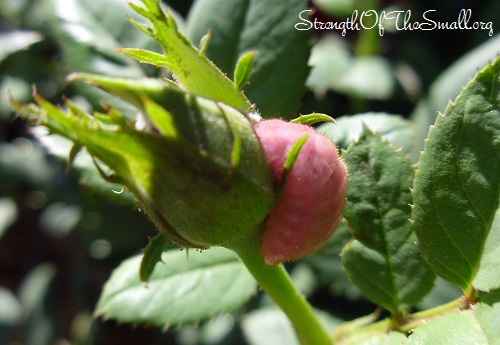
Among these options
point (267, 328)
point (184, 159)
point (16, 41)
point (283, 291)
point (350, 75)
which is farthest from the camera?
point (16, 41)

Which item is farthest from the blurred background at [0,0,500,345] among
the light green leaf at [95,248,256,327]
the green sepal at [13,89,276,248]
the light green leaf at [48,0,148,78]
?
the green sepal at [13,89,276,248]

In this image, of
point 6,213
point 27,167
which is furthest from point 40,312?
point 27,167

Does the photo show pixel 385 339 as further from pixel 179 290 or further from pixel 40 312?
pixel 40 312

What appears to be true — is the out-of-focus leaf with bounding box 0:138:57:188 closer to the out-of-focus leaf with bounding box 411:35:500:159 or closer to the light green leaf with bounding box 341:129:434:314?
the out-of-focus leaf with bounding box 411:35:500:159

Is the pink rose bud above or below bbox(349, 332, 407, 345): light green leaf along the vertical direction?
above

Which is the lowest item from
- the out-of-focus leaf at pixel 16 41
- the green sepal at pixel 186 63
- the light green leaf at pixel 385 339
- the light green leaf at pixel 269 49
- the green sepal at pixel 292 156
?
the out-of-focus leaf at pixel 16 41

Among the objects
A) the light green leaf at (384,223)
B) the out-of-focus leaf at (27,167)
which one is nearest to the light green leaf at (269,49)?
the light green leaf at (384,223)

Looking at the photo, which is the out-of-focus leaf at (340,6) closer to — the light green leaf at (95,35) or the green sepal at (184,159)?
the light green leaf at (95,35)
